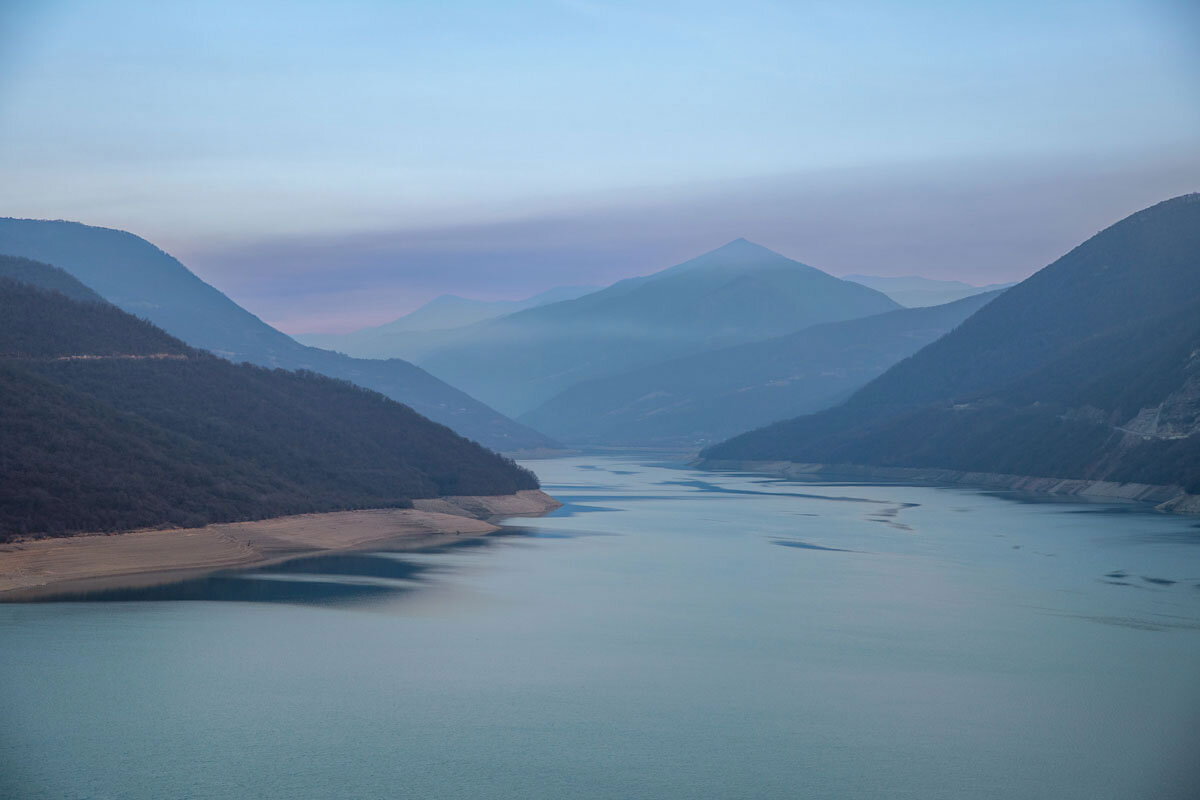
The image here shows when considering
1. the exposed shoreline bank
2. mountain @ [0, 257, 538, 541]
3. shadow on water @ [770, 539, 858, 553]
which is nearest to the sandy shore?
mountain @ [0, 257, 538, 541]

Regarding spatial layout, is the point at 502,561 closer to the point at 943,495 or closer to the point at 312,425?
the point at 312,425

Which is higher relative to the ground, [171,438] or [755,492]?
[171,438]

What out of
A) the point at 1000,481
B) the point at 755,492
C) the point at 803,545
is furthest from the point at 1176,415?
the point at 803,545

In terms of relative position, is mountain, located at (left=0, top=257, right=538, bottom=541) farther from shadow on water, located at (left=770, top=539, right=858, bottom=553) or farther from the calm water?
shadow on water, located at (left=770, top=539, right=858, bottom=553)

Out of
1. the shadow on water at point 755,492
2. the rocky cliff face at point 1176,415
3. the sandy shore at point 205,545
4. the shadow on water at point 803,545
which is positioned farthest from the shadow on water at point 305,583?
the rocky cliff face at point 1176,415

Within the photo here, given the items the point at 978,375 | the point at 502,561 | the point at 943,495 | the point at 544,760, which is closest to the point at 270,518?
the point at 502,561

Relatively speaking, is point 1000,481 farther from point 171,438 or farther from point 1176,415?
point 171,438
